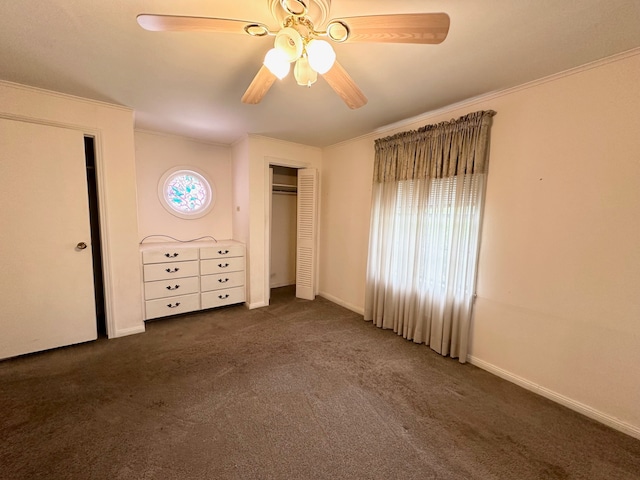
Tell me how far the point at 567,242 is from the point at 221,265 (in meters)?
3.50

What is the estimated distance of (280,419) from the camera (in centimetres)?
165

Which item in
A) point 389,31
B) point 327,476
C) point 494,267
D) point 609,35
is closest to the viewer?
point 389,31

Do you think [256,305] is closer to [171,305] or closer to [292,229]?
[171,305]

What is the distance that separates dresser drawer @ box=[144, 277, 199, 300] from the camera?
2943mm

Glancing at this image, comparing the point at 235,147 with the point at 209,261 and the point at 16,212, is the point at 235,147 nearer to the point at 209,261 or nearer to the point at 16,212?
the point at 209,261

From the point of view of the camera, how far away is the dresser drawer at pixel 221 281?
10.8ft

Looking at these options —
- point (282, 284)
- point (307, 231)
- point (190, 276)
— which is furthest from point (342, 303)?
point (190, 276)

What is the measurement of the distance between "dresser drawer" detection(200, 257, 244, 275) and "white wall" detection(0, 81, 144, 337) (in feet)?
2.34

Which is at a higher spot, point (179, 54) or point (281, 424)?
point (179, 54)

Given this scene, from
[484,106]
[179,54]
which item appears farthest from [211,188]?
[484,106]

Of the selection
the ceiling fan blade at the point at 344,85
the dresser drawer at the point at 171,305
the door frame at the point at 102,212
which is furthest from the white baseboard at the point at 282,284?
the ceiling fan blade at the point at 344,85

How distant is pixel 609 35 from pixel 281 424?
2.99 metres

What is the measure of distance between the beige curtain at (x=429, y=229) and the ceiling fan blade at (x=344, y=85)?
1.17m

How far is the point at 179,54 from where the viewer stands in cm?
165
